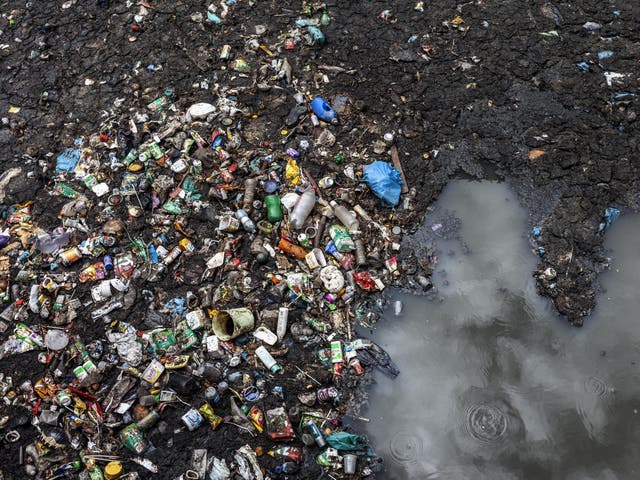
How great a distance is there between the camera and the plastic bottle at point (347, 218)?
4.15 metres

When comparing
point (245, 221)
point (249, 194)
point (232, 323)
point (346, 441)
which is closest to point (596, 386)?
point (346, 441)

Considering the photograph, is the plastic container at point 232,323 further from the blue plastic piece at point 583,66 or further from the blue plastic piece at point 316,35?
the blue plastic piece at point 583,66

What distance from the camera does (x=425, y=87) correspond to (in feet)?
16.1

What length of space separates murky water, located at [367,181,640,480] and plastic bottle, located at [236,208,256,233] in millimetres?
1406

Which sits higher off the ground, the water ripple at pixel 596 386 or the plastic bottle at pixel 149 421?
the plastic bottle at pixel 149 421

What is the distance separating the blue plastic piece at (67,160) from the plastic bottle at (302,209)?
2451mm

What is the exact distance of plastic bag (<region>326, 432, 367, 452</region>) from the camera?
337 cm

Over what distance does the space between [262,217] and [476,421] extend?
95.5 inches

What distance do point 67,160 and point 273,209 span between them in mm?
2362

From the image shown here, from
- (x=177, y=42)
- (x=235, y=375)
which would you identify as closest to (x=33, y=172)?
(x=177, y=42)

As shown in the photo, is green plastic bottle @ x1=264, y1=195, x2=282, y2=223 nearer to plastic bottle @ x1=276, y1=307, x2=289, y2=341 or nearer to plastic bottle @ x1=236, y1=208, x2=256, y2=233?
plastic bottle @ x1=236, y1=208, x2=256, y2=233

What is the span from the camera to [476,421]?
11.2 feet

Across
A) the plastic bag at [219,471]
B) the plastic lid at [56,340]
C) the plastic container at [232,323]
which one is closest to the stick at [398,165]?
the plastic container at [232,323]

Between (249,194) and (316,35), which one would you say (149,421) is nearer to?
(249,194)
